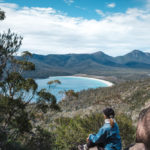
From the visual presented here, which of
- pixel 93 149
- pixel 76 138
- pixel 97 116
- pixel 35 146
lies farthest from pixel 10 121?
pixel 93 149

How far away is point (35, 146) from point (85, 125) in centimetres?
540

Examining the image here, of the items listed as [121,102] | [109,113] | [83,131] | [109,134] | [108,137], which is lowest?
[121,102]

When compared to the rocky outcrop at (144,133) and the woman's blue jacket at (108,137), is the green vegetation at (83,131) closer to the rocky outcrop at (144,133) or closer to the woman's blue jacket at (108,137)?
the rocky outcrop at (144,133)

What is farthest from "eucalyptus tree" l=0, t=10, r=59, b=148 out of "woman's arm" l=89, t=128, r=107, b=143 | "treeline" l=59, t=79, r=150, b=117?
"treeline" l=59, t=79, r=150, b=117

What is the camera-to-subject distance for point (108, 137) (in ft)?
19.4

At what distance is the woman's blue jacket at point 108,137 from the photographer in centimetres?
581

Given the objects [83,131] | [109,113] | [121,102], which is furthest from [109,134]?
[121,102]

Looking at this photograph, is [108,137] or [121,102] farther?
[121,102]

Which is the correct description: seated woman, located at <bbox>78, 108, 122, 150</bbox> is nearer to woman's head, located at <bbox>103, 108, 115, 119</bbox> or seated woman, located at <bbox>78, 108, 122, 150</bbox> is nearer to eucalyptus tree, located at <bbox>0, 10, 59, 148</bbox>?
woman's head, located at <bbox>103, 108, 115, 119</bbox>

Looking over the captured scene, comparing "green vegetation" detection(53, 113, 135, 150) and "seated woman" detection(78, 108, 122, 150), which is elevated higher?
"seated woman" detection(78, 108, 122, 150)

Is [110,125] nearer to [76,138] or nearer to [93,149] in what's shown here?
[93,149]

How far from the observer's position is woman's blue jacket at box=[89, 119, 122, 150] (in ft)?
19.1

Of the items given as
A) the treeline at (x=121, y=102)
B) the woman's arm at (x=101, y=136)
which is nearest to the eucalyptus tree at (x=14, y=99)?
the woman's arm at (x=101, y=136)

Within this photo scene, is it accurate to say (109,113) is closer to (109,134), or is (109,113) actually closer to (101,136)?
(109,134)
